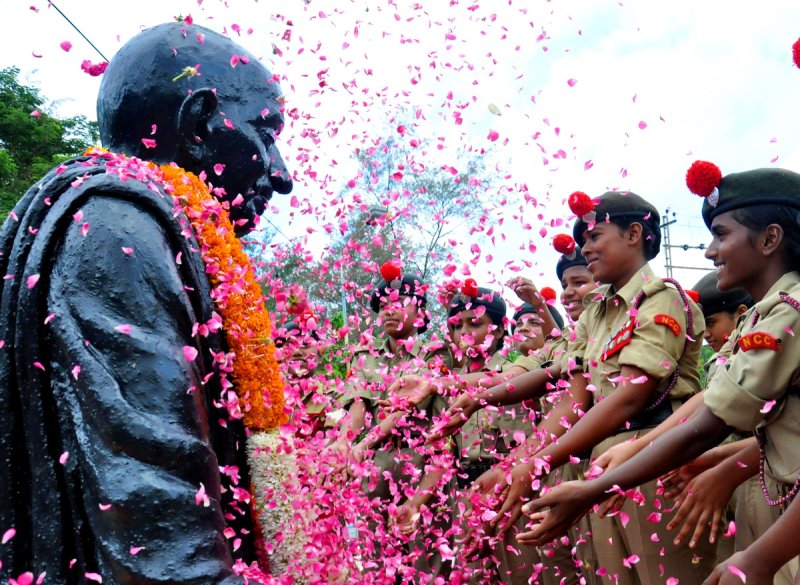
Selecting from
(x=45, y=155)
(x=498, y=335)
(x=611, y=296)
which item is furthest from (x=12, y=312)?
(x=45, y=155)

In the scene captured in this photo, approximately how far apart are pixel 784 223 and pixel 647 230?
1302 millimetres

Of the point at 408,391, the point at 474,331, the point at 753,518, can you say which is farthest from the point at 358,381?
the point at 753,518

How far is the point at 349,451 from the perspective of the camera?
12.6ft

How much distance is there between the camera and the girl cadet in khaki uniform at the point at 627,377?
361cm

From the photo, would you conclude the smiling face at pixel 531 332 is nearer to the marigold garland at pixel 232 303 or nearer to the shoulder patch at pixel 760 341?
the shoulder patch at pixel 760 341

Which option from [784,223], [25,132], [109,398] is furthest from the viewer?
[25,132]

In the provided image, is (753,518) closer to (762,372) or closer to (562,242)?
(762,372)

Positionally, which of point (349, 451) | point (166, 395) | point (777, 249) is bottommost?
point (349, 451)

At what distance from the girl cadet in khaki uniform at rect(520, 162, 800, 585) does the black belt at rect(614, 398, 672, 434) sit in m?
0.58

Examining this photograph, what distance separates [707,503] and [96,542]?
2566 millimetres

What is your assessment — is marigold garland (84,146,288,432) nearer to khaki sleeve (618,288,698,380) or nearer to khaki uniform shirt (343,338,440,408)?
khaki sleeve (618,288,698,380)

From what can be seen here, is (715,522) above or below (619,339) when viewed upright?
below

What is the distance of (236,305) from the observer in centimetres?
212

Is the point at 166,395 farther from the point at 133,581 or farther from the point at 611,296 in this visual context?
the point at 611,296
